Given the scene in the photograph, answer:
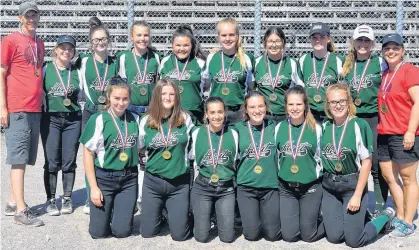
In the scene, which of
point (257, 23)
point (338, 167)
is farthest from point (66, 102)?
point (257, 23)

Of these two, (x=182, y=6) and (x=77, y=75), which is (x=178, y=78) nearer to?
(x=77, y=75)

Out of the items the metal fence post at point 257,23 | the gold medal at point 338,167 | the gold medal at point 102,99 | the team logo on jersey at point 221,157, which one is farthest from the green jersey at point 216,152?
the metal fence post at point 257,23

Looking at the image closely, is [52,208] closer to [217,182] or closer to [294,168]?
[217,182]

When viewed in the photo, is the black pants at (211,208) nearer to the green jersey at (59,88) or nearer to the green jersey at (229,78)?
the green jersey at (229,78)

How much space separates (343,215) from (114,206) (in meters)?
2.21

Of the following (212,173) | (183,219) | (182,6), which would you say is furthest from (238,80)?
(182,6)

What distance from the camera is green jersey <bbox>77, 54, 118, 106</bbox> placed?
5719 mm

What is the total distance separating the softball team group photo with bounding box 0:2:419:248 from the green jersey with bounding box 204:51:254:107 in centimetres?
1

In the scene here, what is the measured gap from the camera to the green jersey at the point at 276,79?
5.51 meters

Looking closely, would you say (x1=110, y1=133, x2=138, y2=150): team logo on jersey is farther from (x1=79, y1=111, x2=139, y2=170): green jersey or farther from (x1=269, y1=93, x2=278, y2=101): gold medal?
(x1=269, y1=93, x2=278, y2=101): gold medal

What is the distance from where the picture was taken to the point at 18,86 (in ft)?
18.1

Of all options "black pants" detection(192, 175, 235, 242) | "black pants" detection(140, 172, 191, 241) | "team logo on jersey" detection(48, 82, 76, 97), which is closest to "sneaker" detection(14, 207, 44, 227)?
"black pants" detection(140, 172, 191, 241)

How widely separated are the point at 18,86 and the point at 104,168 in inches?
51.9

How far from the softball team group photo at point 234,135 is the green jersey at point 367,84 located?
0.01 meters
